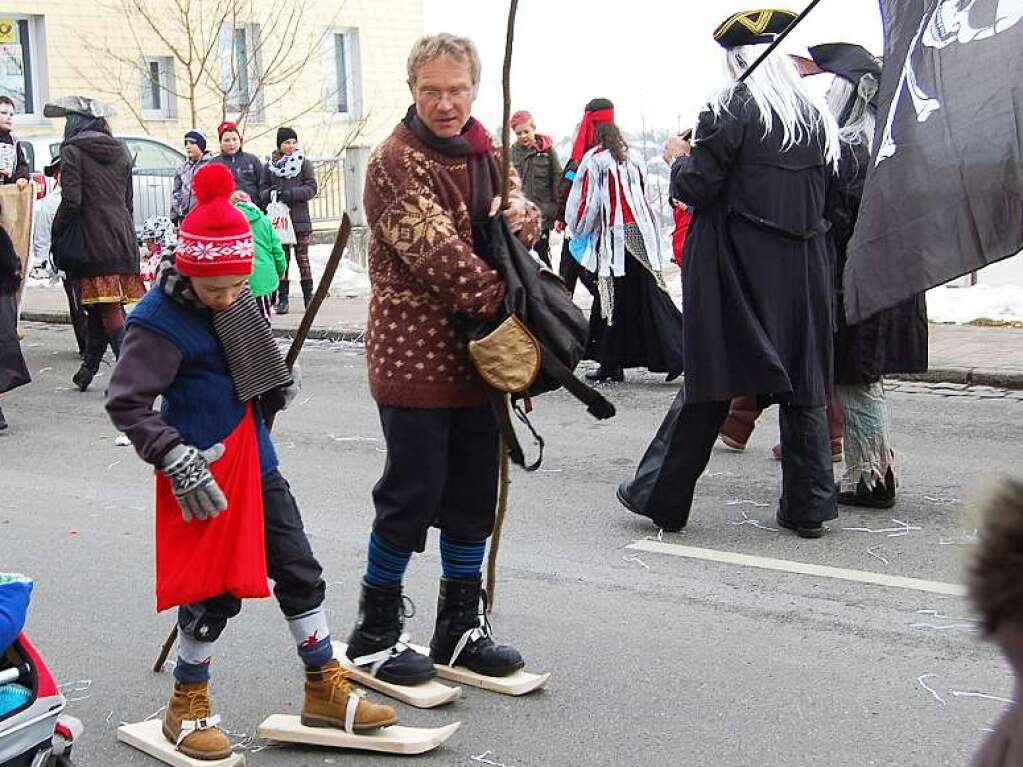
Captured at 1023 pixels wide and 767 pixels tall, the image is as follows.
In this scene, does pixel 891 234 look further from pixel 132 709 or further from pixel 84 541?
pixel 84 541

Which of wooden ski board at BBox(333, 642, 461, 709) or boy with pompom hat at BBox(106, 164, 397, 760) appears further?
wooden ski board at BBox(333, 642, 461, 709)

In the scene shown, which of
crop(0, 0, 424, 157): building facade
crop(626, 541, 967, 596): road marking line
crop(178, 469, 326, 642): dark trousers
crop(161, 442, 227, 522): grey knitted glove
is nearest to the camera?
crop(161, 442, 227, 522): grey knitted glove

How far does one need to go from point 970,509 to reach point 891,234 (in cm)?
156

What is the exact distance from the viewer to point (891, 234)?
11.0 feet

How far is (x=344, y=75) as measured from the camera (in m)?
27.7

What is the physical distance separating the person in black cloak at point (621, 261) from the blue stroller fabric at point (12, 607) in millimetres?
7126

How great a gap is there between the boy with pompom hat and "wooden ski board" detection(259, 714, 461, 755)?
0.68 ft

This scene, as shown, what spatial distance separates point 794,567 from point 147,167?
15.5 m

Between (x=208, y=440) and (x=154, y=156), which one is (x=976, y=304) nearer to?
(x=208, y=440)

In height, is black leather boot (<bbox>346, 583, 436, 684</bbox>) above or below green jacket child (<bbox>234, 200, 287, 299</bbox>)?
below

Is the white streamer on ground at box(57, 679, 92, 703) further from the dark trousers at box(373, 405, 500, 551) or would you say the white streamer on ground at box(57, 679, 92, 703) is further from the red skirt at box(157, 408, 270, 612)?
the dark trousers at box(373, 405, 500, 551)

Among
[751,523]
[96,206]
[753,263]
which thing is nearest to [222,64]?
[96,206]

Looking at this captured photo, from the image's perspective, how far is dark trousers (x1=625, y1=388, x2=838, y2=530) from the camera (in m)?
6.46

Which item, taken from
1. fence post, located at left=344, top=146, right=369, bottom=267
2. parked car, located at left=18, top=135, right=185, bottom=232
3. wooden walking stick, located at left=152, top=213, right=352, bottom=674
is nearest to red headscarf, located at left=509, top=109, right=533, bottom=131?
parked car, located at left=18, top=135, right=185, bottom=232
